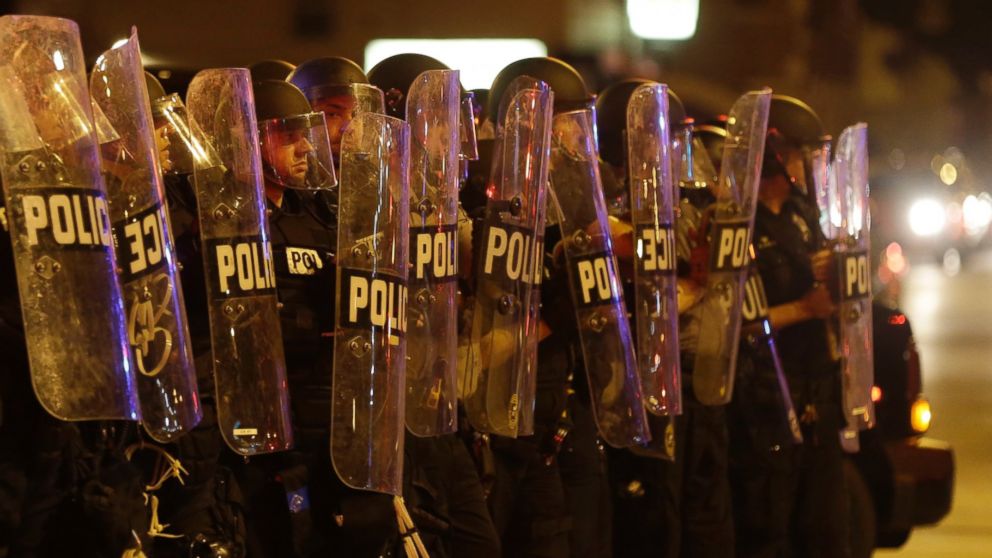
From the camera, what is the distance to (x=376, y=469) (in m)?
4.01

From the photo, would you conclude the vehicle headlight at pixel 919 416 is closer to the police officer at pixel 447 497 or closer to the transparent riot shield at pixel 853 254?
the transparent riot shield at pixel 853 254

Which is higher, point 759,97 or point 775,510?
point 759,97

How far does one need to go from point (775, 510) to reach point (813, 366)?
0.64 metres

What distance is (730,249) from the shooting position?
206 inches

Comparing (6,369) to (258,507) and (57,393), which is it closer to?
(57,393)

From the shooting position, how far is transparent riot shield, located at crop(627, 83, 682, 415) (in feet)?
16.1

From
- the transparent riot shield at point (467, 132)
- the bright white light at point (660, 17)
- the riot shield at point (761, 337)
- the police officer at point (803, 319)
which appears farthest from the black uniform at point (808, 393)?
the bright white light at point (660, 17)

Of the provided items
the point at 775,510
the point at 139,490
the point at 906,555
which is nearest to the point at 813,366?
the point at 775,510

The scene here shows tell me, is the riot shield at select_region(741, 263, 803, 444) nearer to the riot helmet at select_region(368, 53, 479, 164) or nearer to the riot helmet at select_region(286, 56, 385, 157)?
the riot helmet at select_region(368, 53, 479, 164)

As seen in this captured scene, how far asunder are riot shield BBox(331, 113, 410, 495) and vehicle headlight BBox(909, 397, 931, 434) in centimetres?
330

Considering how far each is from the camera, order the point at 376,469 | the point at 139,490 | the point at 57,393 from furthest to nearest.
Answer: the point at 376,469 < the point at 139,490 < the point at 57,393

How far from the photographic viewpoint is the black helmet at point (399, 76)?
16.2 feet

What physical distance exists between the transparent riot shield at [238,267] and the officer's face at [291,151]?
→ 19cm

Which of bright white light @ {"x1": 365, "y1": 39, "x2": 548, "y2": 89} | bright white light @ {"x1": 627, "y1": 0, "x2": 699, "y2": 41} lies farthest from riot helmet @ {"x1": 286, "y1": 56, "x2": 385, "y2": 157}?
bright white light @ {"x1": 627, "y1": 0, "x2": 699, "y2": 41}
